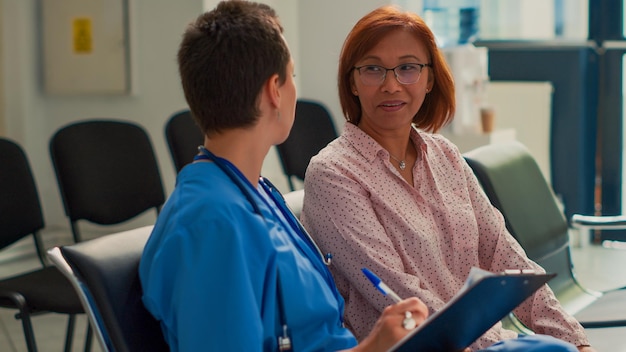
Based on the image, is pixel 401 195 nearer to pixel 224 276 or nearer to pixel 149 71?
pixel 224 276

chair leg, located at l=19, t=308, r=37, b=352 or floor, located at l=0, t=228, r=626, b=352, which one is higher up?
chair leg, located at l=19, t=308, r=37, b=352

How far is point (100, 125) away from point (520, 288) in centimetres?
273

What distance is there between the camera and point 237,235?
1.46 m

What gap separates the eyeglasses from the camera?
Answer: 218cm

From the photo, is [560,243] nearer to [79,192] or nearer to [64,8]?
[79,192]

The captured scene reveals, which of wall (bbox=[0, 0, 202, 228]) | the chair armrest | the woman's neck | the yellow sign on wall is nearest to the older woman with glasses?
the woman's neck

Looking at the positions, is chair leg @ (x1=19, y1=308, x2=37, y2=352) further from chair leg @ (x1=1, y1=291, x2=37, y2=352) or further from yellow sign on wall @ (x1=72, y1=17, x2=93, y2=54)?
yellow sign on wall @ (x1=72, y1=17, x2=93, y2=54)

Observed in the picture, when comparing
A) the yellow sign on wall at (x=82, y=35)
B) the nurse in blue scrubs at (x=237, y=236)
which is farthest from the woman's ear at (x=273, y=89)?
the yellow sign on wall at (x=82, y=35)

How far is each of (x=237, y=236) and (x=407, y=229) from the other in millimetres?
664

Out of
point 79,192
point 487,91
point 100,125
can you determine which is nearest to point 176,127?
point 100,125

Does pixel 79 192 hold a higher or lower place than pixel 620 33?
lower

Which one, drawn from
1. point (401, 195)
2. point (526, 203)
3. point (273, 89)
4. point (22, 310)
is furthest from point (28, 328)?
point (273, 89)

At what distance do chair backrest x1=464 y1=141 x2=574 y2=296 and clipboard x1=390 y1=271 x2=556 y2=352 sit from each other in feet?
3.26

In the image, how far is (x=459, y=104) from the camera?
18.0 ft
